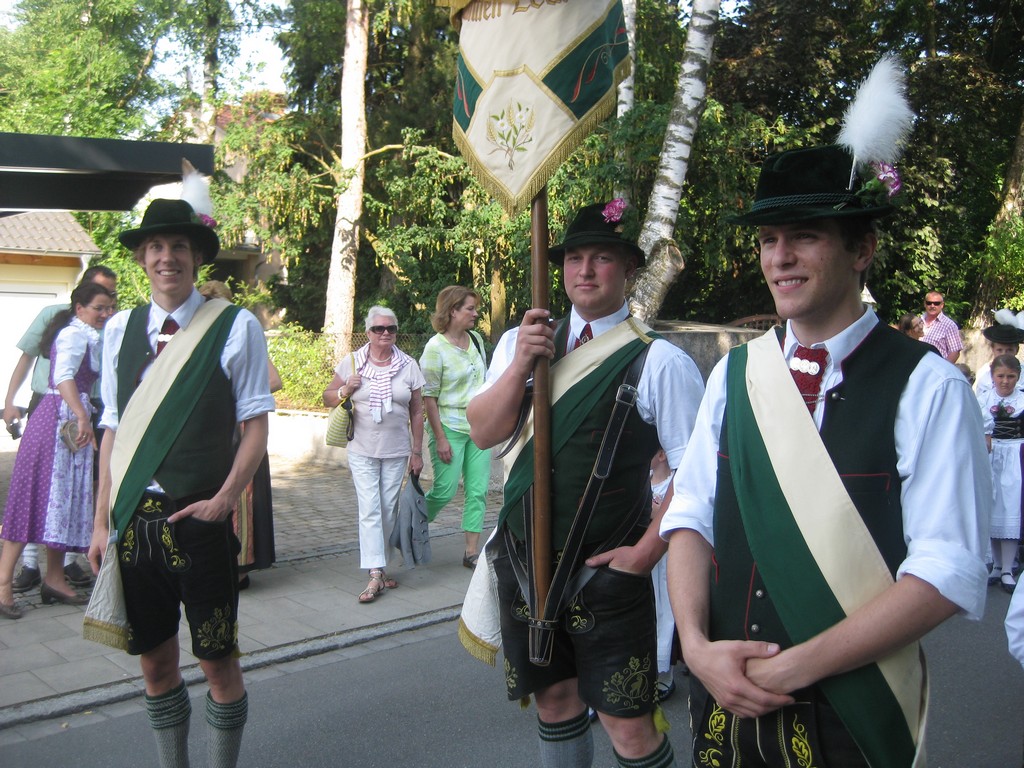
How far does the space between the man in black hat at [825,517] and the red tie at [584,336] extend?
39.3 inches

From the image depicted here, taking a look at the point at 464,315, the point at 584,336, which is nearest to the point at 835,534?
the point at 584,336

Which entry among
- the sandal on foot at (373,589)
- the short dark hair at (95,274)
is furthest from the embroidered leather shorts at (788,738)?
the short dark hair at (95,274)

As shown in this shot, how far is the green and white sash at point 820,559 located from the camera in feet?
6.40

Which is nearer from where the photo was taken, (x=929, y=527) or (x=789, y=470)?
(x=929, y=527)

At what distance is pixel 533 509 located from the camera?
121 inches

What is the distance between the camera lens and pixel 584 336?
3.27m

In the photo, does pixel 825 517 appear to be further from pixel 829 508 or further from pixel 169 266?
pixel 169 266

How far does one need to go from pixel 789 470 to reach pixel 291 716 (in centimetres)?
356

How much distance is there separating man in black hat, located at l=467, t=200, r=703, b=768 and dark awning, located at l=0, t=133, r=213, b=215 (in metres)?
2.52

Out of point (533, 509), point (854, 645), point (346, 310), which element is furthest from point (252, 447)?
point (346, 310)

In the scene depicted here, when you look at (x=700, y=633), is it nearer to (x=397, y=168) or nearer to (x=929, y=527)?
(x=929, y=527)

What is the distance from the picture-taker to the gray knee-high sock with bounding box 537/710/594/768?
3160 mm

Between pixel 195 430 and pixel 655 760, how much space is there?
A: 1896mm

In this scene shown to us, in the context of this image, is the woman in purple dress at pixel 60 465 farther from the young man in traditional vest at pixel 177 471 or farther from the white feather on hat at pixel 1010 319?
the white feather on hat at pixel 1010 319
